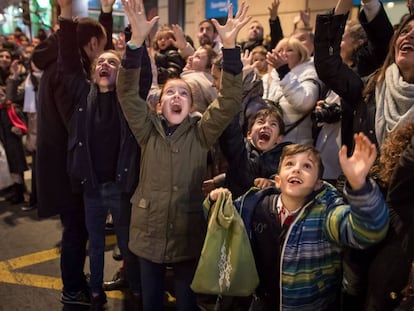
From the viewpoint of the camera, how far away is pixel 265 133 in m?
2.56

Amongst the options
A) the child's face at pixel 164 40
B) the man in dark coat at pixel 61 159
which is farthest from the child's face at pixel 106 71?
the child's face at pixel 164 40

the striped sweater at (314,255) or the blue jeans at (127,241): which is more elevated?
the striped sweater at (314,255)

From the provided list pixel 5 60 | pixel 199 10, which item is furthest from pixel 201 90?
pixel 199 10

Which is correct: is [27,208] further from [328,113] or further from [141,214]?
[328,113]

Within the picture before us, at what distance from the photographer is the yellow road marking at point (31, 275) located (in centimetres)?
331

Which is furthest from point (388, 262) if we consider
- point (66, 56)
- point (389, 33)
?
point (66, 56)

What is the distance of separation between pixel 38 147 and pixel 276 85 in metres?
1.82

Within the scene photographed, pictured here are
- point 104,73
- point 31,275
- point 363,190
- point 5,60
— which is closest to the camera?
point 363,190

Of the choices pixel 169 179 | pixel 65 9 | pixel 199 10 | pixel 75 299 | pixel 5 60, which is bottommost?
pixel 75 299

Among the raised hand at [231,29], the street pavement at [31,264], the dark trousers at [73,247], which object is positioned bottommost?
the street pavement at [31,264]

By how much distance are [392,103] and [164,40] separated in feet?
9.42

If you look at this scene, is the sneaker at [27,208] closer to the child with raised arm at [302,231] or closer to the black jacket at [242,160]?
the black jacket at [242,160]

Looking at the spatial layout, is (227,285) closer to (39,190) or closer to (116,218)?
(116,218)

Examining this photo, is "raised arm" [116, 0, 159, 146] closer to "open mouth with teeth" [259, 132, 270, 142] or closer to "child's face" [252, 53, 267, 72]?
"open mouth with teeth" [259, 132, 270, 142]
